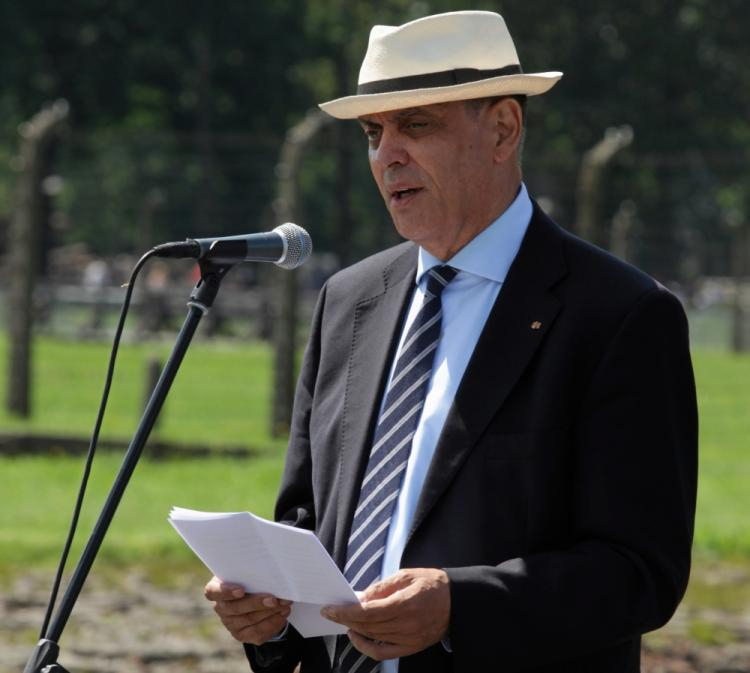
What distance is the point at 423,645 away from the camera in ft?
10.6

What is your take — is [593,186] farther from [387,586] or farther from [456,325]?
[387,586]

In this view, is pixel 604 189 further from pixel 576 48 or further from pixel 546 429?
pixel 576 48

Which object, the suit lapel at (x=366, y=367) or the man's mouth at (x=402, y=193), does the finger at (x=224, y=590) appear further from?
the man's mouth at (x=402, y=193)

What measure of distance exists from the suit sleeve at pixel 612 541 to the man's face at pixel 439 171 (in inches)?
16.4

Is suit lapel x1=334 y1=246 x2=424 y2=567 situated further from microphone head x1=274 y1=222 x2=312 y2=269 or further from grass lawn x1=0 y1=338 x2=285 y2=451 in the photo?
grass lawn x1=0 y1=338 x2=285 y2=451

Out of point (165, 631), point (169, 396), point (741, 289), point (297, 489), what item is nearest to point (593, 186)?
point (165, 631)

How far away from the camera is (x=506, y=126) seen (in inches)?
142

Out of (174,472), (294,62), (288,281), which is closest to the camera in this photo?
(174,472)

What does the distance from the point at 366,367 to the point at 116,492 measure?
28.6 inches

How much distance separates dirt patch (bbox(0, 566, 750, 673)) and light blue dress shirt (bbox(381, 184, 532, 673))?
3824 millimetres

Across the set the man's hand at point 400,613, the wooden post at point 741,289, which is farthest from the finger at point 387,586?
the wooden post at point 741,289

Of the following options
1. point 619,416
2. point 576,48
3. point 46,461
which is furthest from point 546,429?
point 576,48

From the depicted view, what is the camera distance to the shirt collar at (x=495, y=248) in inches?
141

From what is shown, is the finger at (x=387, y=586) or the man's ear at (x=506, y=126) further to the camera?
the man's ear at (x=506, y=126)
